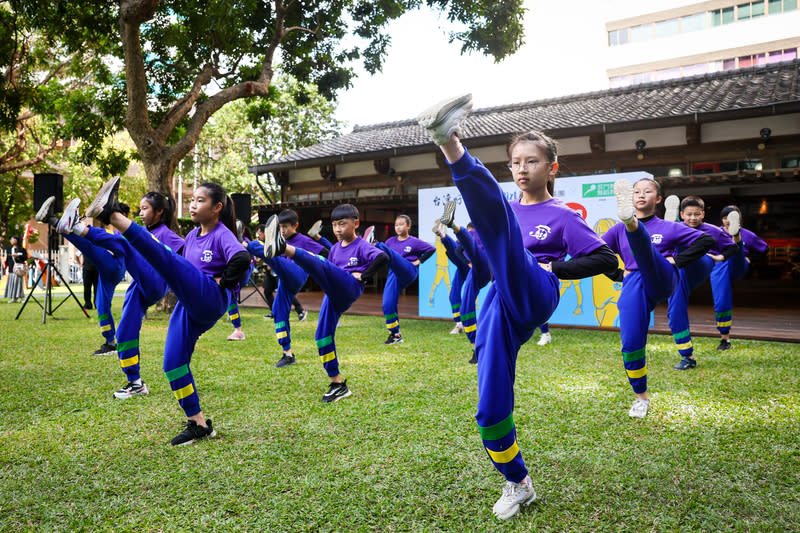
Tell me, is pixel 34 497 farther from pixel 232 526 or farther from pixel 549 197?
pixel 549 197

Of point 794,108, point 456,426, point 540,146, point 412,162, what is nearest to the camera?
point 540,146

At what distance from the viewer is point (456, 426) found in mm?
3645

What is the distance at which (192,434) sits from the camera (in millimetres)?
3418

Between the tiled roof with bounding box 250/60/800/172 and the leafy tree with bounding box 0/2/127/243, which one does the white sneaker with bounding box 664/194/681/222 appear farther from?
the leafy tree with bounding box 0/2/127/243

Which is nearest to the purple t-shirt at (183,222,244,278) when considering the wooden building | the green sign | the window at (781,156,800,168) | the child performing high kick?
the child performing high kick

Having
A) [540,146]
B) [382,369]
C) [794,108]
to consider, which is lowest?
[382,369]

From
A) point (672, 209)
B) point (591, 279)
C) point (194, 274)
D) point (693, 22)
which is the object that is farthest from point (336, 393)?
point (693, 22)

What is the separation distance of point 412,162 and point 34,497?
37.7ft

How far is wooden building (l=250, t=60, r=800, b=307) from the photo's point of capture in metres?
9.38

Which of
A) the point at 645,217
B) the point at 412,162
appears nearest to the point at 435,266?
the point at 412,162

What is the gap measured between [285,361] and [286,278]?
1.33 metres

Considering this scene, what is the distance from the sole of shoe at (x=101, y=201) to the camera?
2.80m

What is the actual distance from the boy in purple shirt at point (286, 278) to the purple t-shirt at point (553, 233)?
105 inches

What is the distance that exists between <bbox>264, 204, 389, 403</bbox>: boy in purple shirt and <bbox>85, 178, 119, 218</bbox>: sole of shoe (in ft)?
3.03
